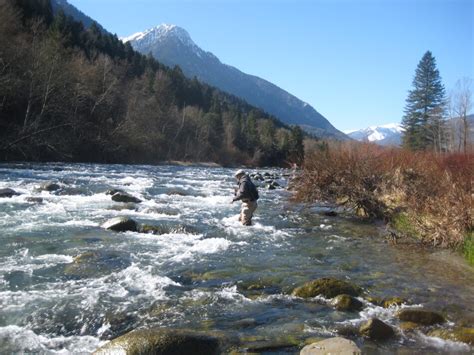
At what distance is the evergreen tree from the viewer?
6400 centimetres

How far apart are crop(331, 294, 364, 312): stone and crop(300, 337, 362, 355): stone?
1.88m

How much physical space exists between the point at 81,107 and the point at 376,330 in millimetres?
46261

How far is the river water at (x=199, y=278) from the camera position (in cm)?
596

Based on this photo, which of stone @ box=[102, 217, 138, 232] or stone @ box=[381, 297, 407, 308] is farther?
stone @ box=[102, 217, 138, 232]

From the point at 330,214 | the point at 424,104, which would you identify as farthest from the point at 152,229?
the point at 424,104

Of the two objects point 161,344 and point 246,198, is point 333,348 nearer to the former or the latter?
point 161,344

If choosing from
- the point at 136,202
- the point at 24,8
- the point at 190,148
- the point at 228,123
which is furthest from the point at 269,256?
the point at 228,123

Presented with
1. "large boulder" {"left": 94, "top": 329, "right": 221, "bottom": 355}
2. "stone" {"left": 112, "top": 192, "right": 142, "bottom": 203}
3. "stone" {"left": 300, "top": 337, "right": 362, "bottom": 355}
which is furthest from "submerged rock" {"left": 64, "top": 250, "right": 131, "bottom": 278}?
"stone" {"left": 112, "top": 192, "right": 142, "bottom": 203}

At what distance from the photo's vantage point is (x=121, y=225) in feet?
41.0

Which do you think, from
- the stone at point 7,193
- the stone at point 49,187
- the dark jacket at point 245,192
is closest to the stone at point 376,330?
the dark jacket at point 245,192

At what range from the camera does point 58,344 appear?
18.1ft

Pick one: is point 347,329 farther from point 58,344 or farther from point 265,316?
point 58,344

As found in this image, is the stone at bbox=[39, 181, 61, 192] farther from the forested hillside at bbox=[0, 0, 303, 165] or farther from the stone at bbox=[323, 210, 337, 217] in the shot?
the stone at bbox=[323, 210, 337, 217]

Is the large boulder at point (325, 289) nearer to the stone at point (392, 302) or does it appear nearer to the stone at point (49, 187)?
the stone at point (392, 302)
